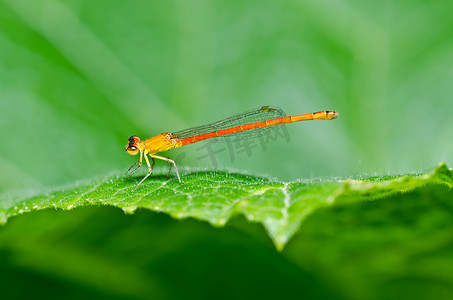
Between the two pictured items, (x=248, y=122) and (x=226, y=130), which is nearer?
(x=226, y=130)

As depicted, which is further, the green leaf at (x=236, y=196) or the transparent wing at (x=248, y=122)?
the transparent wing at (x=248, y=122)

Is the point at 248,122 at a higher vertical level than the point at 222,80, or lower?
lower

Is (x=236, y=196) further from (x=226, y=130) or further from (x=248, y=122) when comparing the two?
(x=248, y=122)

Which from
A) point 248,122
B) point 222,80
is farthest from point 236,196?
point 222,80

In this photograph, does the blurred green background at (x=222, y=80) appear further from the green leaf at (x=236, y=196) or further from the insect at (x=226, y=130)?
the green leaf at (x=236, y=196)

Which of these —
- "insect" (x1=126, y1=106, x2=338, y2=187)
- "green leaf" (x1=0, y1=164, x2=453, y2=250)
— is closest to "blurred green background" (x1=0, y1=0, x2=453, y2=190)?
"insect" (x1=126, y1=106, x2=338, y2=187)

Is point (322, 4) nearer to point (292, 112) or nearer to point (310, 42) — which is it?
point (310, 42)

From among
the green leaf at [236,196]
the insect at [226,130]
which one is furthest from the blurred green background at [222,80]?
the green leaf at [236,196]
